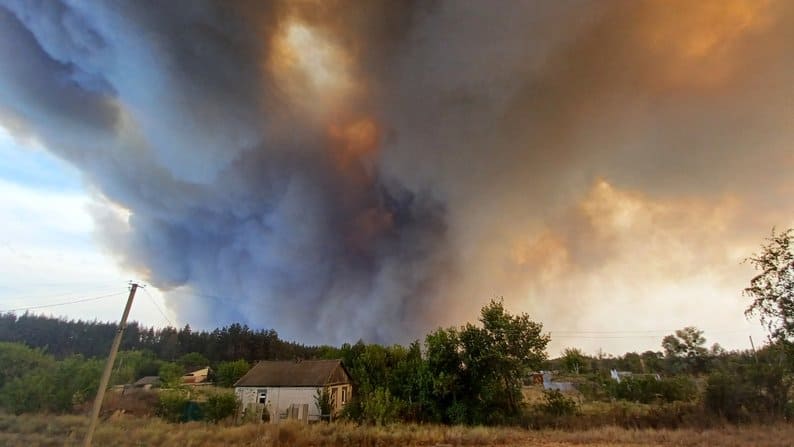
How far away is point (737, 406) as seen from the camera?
73.9 ft

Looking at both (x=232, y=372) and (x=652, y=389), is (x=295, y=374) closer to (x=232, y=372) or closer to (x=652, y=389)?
(x=652, y=389)

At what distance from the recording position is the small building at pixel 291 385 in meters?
31.9

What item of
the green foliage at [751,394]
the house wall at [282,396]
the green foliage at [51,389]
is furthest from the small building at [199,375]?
the green foliage at [751,394]

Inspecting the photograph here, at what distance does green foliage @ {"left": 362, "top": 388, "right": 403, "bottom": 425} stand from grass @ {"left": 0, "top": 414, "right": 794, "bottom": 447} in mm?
1662

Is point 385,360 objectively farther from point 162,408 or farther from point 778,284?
point 778,284

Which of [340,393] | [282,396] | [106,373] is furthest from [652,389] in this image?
[106,373]

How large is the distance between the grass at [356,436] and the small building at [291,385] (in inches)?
413

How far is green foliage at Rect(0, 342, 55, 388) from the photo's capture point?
103 feet

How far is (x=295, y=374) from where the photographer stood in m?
34.6

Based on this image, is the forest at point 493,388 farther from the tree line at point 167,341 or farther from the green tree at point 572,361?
the tree line at point 167,341

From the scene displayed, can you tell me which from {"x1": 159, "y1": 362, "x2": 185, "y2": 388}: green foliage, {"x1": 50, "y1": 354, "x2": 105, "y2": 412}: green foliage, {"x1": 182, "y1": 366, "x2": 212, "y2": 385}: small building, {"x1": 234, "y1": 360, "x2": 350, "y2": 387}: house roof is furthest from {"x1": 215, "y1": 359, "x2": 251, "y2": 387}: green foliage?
{"x1": 50, "y1": 354, "x2": 105, "y2": 412}: green foliage

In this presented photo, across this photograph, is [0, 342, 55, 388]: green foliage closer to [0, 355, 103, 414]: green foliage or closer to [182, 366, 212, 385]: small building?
[0, 355, 103, 414]: green foliage

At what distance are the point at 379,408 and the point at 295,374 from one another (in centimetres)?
1470

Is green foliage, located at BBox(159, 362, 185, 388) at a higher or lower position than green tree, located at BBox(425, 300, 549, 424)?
lower
